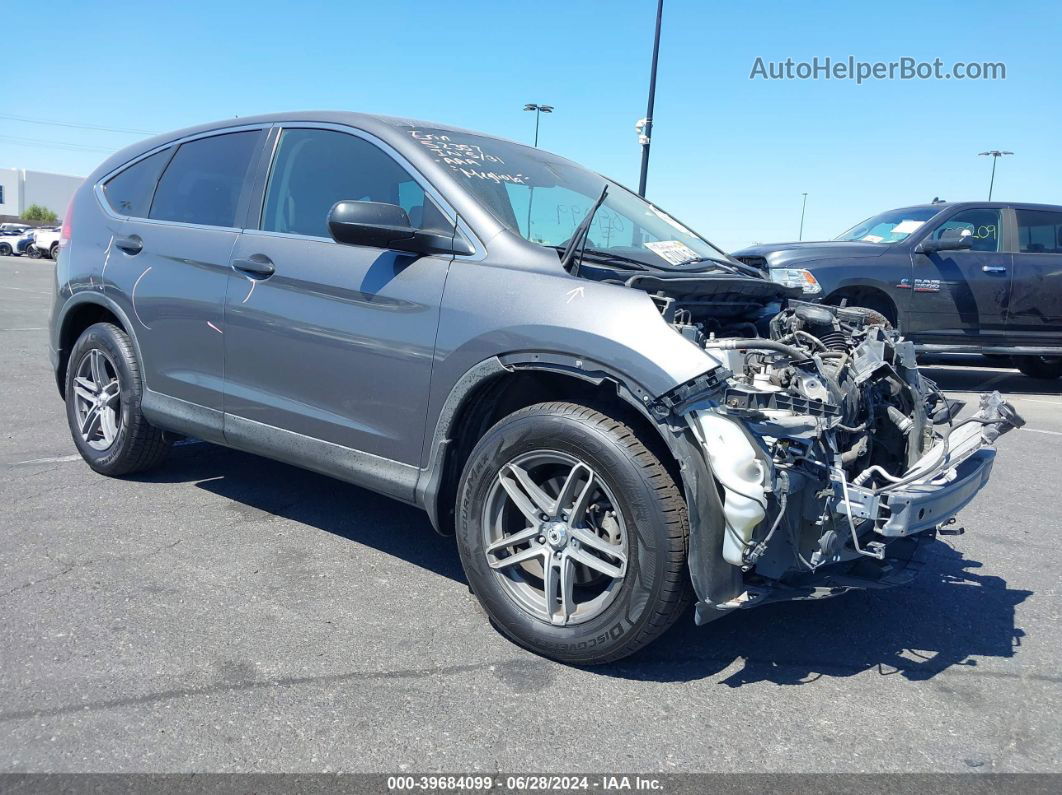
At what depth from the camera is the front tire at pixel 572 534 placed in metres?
2.73

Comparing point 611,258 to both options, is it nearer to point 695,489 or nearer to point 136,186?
point 695,489

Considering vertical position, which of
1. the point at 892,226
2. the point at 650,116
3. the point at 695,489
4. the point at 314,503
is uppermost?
A: the point at 650,116

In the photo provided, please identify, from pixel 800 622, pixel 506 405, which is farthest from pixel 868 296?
pixel 506 405

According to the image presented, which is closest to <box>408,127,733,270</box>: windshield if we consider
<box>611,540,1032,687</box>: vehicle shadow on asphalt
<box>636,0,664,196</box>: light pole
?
<box>611,540,1032,687</box>: vehicle shadow on asphalt

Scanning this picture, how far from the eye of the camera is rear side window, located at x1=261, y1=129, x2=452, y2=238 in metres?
3.61

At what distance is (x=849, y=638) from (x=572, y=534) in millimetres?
1239

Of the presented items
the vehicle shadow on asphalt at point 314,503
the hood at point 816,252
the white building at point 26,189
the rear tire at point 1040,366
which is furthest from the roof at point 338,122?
the white building at point 26,189

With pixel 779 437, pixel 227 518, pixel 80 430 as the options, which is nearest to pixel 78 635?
pixel 227 518

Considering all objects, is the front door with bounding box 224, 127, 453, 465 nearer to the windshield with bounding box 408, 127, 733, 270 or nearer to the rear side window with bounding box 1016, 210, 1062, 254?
the windshield with bounding box 408, 127, 733, 270

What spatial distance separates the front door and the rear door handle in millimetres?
849

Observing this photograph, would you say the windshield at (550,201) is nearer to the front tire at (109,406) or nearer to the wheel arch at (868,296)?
the front tire at (109,406)

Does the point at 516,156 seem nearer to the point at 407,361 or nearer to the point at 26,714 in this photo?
the point at 407,361

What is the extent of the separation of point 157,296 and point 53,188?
9859 centimetres

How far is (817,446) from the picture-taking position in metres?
2.72
